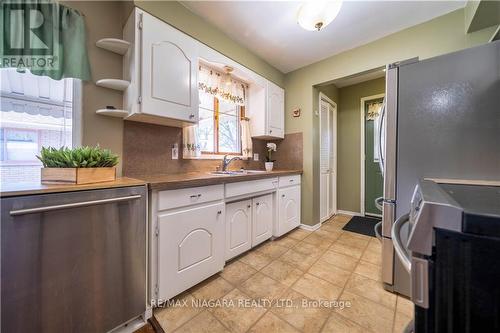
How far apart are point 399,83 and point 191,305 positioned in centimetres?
222

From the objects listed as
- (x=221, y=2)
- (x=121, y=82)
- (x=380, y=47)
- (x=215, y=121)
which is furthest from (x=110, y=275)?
(x=380, y=47)

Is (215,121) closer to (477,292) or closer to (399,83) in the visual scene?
(399,83)

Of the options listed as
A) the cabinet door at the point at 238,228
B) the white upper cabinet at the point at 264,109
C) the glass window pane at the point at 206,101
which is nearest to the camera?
the cabinet door at the point at 238,228

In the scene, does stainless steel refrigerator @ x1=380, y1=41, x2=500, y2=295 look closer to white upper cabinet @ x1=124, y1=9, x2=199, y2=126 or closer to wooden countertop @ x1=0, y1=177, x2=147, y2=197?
white upper cabinet @ x1=124, y1=9, x2=199, y2=126

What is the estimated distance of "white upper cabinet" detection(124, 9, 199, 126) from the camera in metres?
1.42

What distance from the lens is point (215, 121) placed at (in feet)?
7.88

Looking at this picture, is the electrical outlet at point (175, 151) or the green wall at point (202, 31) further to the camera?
the electrical outlet at point (175, 151)

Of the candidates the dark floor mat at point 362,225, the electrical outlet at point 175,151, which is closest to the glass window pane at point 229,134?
the electrical outlet at point 175,151

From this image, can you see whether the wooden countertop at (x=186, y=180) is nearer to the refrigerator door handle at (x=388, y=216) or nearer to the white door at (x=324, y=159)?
the refrigerator door handle at (x=388, y=216)

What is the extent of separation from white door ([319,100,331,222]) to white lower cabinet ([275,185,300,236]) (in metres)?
0.59

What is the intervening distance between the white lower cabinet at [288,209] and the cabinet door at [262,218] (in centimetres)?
13

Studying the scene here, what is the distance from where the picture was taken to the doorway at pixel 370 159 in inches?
129

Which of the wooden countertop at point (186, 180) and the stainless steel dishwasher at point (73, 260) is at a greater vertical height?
the wooden countertop at point (186, 180)

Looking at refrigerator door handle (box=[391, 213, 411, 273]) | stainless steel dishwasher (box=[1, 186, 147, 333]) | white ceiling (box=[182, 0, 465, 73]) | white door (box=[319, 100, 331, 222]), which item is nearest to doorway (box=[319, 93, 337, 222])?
white door (box=[319, 100, 331, 222])
